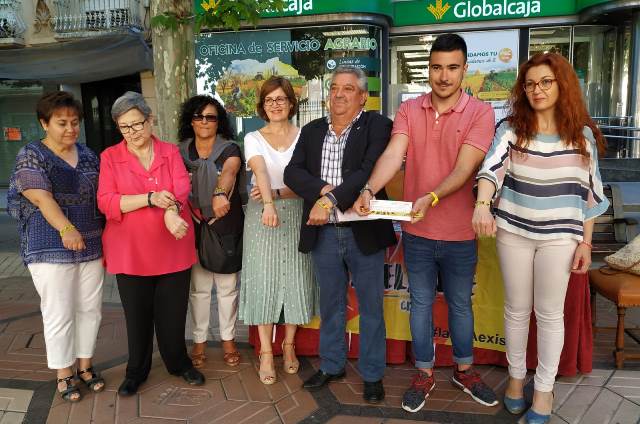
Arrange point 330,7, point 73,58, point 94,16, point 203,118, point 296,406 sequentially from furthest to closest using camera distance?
point 94,16 → point 330,7 → point 73,58 → point 203,118 → point 296,406

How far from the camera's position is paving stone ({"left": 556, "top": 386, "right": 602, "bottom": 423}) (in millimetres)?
2883

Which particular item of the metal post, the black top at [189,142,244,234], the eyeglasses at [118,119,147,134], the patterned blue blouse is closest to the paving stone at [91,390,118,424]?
the patterned blue blouse

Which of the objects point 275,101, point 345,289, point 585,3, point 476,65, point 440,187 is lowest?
point 345,289

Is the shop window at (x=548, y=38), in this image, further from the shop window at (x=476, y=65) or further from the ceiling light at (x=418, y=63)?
the ceiling light at (x=418, y=63)

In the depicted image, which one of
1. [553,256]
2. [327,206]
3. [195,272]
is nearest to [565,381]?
[553,256]

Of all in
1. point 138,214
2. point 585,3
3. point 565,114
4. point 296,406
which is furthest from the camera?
point 585,3

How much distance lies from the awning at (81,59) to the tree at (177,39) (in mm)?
4501

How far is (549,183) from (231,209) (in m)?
1.91

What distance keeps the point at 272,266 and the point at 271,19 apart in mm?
7168

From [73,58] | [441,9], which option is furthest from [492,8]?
[73,58]

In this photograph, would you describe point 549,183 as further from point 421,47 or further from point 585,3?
point 421,47

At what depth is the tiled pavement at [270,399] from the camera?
116 inches

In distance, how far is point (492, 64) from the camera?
9750 mm

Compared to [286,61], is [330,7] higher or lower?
higher
